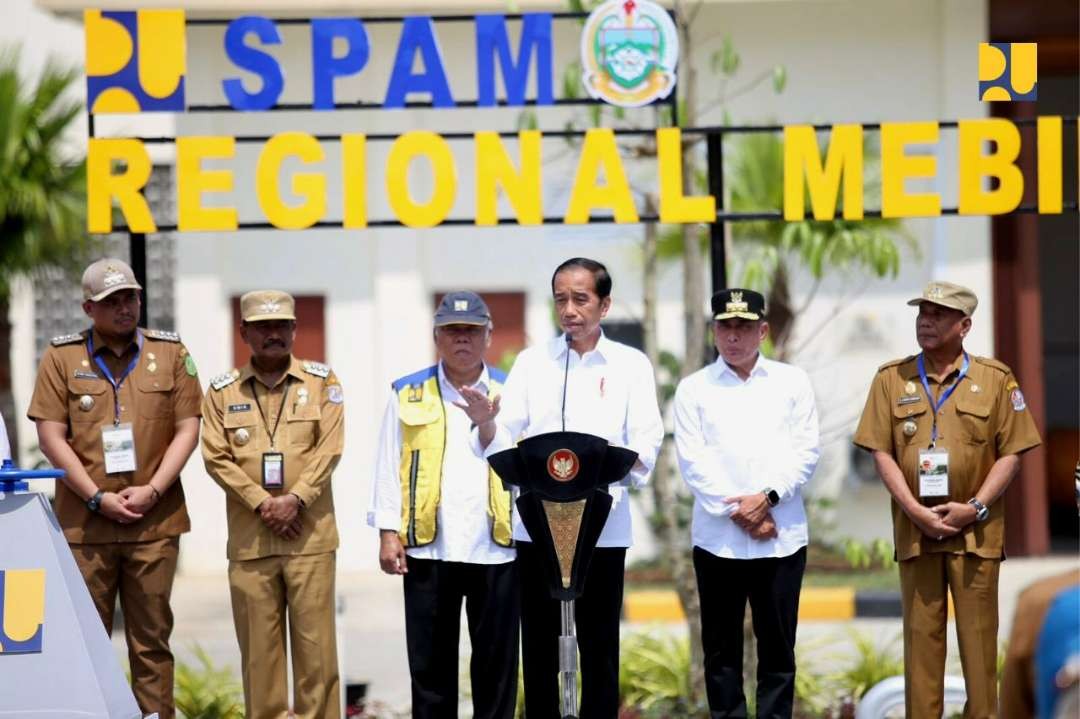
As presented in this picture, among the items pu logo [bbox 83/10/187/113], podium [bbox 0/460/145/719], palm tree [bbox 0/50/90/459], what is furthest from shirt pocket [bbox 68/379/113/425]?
palm tree [bbox 0/50/90/459]

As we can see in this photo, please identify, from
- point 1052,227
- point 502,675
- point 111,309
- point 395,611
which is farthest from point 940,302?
point 1052,227

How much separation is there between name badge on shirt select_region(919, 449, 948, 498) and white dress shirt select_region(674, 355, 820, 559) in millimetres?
438

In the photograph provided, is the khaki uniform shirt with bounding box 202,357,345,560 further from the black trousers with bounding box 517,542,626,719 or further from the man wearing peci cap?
the black trousers with bounding box 517,542,626,719

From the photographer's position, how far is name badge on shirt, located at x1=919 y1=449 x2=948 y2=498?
6.44 meters

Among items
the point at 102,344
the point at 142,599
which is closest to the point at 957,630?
the point at 142,599

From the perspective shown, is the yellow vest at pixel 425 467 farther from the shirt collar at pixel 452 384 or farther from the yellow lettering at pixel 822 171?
the yellow lettering at pixel 822 171

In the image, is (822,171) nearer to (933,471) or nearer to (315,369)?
(933,471)

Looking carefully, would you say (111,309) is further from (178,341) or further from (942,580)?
(942,580)

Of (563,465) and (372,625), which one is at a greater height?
(563,465)

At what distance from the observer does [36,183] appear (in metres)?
11.5

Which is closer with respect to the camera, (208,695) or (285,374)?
(285,374)

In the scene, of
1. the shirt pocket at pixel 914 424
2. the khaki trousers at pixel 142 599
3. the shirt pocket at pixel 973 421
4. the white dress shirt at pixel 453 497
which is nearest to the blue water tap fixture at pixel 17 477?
the khaki trousers at pixel 142 599

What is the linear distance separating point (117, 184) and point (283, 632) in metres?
2.50

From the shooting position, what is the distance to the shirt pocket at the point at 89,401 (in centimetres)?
674
